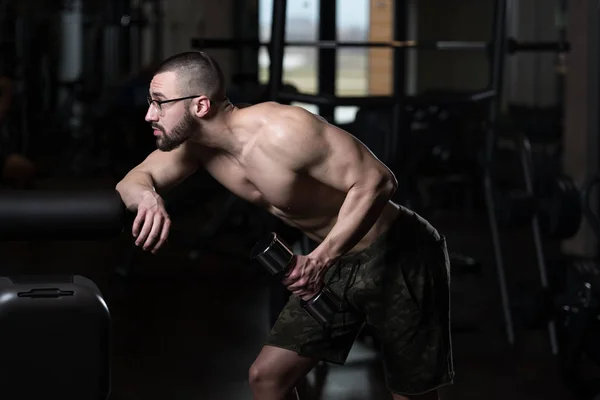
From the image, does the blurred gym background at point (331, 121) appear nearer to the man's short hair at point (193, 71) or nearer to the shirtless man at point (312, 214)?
the shirtless man at point (312, 214)

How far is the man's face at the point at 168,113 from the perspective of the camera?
6.00 feet

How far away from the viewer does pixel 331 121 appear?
12.9 feet

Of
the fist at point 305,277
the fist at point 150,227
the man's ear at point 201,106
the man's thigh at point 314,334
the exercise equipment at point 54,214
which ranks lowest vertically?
the man's thigh at point 314,334

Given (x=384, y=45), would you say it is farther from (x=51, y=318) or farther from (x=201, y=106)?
(x=51, y=318)

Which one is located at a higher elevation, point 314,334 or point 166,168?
point 166,168

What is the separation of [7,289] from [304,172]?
0.70m

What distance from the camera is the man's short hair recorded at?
183cm

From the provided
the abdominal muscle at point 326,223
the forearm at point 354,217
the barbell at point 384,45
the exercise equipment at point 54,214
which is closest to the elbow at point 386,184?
the forearm at point 354,217

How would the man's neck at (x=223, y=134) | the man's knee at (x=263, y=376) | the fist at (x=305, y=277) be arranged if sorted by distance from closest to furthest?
the fist at (x=305, y=277) < the man's neck at (x=223, y=134) < the man's knee at (x=263, y=376)

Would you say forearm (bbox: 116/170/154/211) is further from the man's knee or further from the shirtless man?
the man's knee

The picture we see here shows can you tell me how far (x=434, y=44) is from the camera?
345 cm

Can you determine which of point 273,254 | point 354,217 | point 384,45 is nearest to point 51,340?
point 273,254

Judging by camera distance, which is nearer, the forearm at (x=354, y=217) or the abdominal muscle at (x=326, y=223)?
the forearm at (x=354, y=217)

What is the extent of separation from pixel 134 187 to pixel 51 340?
1.47 ft
